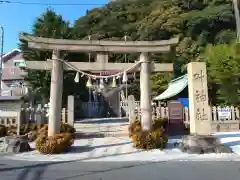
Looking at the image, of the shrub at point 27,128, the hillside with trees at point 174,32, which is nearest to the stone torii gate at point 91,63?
the shrub at point 27,128

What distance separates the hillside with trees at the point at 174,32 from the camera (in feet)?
61.5

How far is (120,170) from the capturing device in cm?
862

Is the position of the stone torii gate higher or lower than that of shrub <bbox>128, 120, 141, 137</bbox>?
higher

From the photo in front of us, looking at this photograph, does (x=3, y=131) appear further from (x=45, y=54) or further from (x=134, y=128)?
(x=45, y=54)

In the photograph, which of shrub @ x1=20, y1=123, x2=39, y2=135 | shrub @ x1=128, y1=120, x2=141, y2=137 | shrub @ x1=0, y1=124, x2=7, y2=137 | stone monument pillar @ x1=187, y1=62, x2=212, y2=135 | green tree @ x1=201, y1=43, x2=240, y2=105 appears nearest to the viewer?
stone monument pillar @ x1=187, y1=62, x2=212, y2=135

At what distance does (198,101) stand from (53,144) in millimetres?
6151

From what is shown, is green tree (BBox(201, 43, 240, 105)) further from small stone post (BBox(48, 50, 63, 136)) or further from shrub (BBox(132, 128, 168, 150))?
small stone post (BBox(48, 50, 63, 136))

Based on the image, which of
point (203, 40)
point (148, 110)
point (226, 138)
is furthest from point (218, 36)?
point (148, 110)

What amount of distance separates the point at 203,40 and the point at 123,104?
11.0 meters

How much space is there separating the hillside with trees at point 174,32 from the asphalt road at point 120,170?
1031 cm

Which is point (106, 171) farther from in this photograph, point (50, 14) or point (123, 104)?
point (123, 104)

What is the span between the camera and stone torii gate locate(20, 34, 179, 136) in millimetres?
12695

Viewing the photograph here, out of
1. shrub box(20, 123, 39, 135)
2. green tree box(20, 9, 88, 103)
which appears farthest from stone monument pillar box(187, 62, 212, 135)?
green tree box(20, 9, 88, 103)

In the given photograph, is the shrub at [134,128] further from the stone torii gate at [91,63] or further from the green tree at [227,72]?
the green tree at [227,72]
